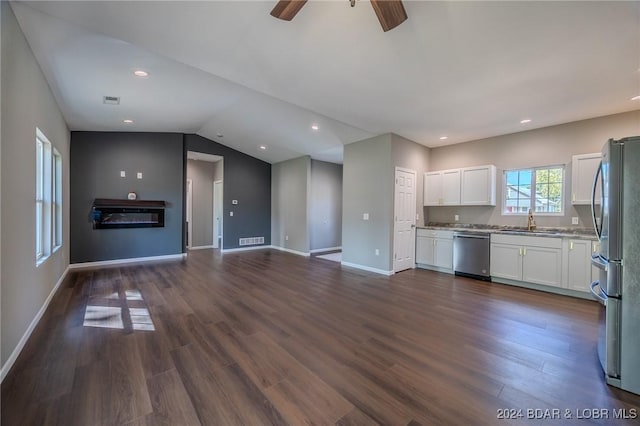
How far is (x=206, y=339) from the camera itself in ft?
8.33

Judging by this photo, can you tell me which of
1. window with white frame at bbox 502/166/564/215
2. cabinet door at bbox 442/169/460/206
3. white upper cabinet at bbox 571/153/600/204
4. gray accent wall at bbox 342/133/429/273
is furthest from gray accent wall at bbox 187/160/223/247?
white upper cabinet at bbox 571/153/600/204

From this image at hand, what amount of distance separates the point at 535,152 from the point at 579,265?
6.55 feet

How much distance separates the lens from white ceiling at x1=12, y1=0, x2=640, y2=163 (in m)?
2.09

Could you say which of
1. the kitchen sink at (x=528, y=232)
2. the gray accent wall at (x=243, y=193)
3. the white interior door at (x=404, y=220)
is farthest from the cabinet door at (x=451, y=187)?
the gray accent wall at (x=243, y=193)

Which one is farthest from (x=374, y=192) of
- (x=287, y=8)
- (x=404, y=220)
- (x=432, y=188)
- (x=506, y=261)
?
(x=287, y=8)

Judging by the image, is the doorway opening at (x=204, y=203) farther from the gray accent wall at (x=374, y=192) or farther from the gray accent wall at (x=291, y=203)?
the gray accent wall at (x=374, y=192)

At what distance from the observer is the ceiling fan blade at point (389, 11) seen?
1.72m

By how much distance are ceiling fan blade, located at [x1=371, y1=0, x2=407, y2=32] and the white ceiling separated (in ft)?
0.73

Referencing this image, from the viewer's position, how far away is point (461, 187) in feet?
17.4

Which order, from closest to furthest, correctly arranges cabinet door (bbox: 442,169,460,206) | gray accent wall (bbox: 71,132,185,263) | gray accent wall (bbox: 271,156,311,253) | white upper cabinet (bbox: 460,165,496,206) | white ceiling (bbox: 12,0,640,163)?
white ceiling (bbox: 12,0,640,163), white upper cabinet (bbox: 460,165,496,206), cabinet door (bbox: 442,169,460,206), gray accent wall (bbox: 71,132,185,263), gray accent wall (bbox: 271,156,311,253)

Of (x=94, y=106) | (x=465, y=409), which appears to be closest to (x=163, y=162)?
(x=94, y=106)

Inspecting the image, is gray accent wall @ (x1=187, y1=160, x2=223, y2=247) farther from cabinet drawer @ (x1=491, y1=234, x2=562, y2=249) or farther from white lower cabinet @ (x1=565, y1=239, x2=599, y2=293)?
white lower cabinet @ (x1=565, y1=239, x2=599, y2=293)

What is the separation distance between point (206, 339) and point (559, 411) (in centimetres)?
274

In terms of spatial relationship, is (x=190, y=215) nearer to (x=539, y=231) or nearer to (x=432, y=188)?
(x=432, y=188)
